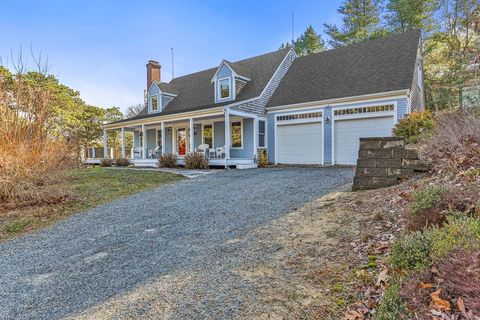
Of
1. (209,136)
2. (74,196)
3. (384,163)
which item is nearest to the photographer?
(384,163)

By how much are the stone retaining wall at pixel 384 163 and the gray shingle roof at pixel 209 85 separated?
370 inches

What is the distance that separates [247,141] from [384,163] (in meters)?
9.58

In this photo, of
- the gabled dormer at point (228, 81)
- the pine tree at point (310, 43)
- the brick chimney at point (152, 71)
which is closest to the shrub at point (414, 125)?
the gabled dormer at point (228, 81)

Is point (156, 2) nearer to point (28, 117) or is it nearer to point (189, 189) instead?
point (28, 117)

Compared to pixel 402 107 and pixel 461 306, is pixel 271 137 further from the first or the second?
pixel 461 306

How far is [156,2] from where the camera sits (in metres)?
12.5

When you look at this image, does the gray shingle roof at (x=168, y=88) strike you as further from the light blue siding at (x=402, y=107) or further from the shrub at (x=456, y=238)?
the shrub at (x=456, y=238)

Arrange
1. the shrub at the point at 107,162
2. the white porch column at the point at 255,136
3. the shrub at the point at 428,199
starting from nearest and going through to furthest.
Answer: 1. the shrub at the point at 428,199
2. the white porch column at the point at 255,136
3. the shrub at the point at 107,162

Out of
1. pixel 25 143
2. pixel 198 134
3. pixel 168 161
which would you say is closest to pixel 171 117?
pixel 168 161

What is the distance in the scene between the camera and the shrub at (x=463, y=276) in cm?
164

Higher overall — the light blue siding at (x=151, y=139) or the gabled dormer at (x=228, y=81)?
the gabled dormer at (x=228, y=81)

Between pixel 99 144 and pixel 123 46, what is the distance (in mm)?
14739

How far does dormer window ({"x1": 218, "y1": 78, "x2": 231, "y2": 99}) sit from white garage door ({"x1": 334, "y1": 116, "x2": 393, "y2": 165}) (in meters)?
6.23

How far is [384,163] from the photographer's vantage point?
18.7ft
